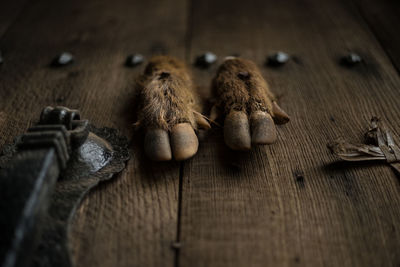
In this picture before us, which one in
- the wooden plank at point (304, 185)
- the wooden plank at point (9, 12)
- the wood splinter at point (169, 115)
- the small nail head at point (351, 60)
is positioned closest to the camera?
the wooden plank at point (304, 185)

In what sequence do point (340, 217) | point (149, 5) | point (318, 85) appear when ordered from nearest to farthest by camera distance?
point (340, 217), point (318, 85), point (149, 5)

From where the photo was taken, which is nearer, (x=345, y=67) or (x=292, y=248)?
(x=292, y=248)

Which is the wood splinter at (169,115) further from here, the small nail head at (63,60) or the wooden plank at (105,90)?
the small nail head at (63,60)

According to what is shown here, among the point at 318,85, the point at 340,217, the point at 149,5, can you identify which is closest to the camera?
the point at 340,217

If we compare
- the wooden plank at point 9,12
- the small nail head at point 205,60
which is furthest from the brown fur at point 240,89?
the wooden plank at point 9,12

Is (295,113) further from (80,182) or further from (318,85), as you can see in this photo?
(80,182)

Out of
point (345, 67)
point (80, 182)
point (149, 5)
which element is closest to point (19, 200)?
point (80, 182)

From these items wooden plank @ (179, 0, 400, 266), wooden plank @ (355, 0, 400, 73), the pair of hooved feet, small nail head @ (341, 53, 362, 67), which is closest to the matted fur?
the pair of hooved feet

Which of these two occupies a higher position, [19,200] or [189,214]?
[19,200]

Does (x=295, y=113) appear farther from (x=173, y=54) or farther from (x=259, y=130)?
(x=173, y=54)
